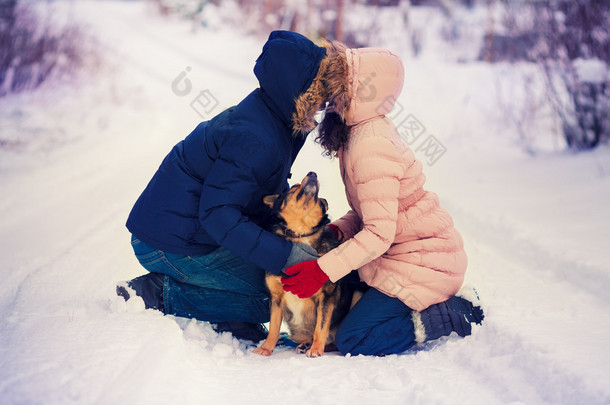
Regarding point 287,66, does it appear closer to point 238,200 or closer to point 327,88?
point 327,88

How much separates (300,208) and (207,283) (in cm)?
72

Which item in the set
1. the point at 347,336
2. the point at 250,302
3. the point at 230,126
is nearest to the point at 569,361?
the point at 347,336

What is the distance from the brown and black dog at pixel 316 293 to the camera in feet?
9.37

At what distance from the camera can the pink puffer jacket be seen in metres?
2.59

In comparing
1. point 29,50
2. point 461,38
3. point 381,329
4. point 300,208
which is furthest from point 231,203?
point 461,38

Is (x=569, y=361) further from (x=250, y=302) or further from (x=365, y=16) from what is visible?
(x=365, y=16)

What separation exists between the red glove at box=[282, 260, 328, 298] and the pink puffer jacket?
0.16 ft

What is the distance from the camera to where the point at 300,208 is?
287cm

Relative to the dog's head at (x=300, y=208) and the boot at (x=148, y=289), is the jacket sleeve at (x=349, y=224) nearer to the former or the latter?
the dog's head at (x=300, y=208)

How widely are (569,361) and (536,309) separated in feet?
2.29

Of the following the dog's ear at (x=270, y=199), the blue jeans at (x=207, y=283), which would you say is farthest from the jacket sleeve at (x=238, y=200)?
the blue jeans at (x=207, y=283)

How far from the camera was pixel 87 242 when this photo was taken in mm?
4375

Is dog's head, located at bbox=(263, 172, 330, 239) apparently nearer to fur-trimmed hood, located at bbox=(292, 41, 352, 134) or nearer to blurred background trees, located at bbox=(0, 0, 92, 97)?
fur-trimmed hood, located at bbox=(292, 41, 352, 134)

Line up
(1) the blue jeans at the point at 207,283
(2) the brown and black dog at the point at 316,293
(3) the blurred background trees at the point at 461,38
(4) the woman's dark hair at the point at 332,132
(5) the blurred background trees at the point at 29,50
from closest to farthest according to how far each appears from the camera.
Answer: (4) the woman's dark hair at the point at 332,132, (2) the brown and black dog at the point at 316,293, (1) the blue jeans at the point at 207,283, (3) the blurred background trees at the point at 461,38, (5) the blurred background trees at the point at 29,50
